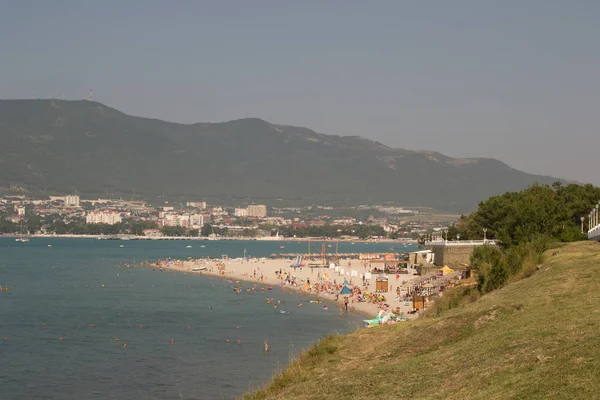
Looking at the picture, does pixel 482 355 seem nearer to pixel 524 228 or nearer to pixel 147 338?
pixel 147 338

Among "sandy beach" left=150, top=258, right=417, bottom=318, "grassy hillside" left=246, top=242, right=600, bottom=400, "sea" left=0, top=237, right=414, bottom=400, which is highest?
"grassy hillside" left=246, top=242, right=600, bottom=400

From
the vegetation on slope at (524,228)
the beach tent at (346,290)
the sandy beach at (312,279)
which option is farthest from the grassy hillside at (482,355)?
the beach tent at (346,290)

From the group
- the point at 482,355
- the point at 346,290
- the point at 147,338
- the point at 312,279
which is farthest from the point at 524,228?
the point at 312,279

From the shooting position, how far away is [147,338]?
4853 cm

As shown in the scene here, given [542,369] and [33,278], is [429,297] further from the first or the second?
[33,278]

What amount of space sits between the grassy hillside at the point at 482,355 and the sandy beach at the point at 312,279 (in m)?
26.4

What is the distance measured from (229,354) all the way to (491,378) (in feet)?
92.6

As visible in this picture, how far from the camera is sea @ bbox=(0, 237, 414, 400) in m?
34.7

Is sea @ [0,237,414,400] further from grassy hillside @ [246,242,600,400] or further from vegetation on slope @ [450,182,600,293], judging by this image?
grassy hillside @ [246,242,600,400]

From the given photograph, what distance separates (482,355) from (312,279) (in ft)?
264

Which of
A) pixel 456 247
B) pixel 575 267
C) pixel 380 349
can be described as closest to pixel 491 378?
pixel 380 349

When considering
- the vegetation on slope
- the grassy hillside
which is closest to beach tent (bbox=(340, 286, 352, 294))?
the vegetation on slope

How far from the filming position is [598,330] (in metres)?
16.2

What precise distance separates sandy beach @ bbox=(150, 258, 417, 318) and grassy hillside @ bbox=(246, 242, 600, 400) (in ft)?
86.7
